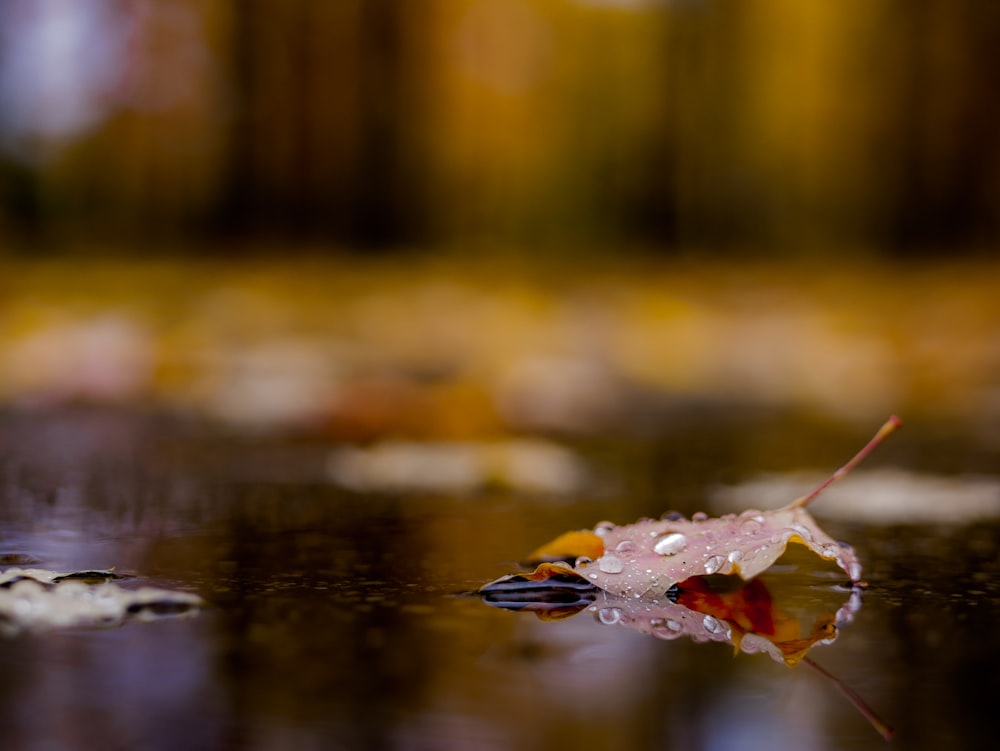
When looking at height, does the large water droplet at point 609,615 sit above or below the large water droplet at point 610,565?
below

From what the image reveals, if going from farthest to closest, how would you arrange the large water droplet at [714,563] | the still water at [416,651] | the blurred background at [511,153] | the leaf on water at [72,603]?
1. the blurred background at [511,153]
2. the large water droplet at [714,563]
3. the leaf on water at [72,603]
4. the still water at [416,651]

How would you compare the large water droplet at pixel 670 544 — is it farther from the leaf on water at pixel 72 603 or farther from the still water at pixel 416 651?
the leaf on water at pixel 72 603

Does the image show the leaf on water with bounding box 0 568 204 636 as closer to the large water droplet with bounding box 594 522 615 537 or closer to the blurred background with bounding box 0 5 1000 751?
the blurred background with bounding box 0 5 1000 751

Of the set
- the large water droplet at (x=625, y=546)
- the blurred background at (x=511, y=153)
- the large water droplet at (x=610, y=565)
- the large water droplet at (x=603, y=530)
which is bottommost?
the large water droplet at (x=610, y=565)

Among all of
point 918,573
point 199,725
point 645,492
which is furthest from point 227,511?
point 199,725

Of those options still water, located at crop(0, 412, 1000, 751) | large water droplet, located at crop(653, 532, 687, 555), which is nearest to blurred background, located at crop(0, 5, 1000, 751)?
still water, located at crop(0, 412, 1000, 751)

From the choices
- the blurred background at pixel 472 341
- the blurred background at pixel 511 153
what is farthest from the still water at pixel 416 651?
the blurred background at pixel 511 153

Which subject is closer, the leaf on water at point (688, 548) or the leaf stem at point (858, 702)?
the leaf stem at point (858, 702)
